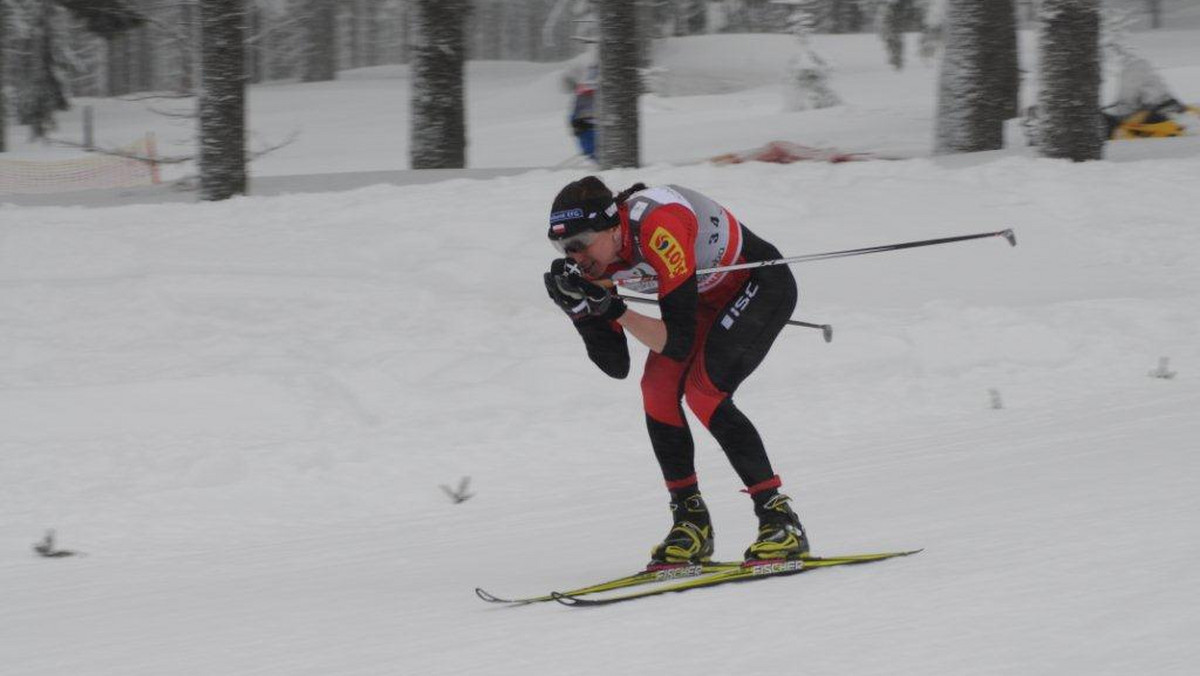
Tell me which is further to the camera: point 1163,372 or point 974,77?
point 974,77

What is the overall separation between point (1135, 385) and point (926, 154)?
7030mm

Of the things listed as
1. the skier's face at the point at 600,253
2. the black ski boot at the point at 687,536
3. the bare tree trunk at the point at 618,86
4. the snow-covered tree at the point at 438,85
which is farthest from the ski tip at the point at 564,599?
the snow-covered tree at the point at 438,85

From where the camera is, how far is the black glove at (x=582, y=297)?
15.3 ft

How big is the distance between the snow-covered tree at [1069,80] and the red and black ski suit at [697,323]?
28.2ft

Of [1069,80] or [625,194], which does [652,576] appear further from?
[1069,80]

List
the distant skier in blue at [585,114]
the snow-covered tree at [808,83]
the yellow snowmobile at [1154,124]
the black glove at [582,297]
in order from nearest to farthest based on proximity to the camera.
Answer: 1. the black glove at [582,297]
2. the yellow snowmobile at [1154,124]
3. the distant skier in blue at [585,114]
4. the snow-covered tree at [808,83]

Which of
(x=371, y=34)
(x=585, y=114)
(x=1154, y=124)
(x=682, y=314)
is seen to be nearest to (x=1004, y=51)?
(x=1154, y=124)

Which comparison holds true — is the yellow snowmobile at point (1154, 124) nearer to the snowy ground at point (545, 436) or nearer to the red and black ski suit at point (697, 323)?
the snowy ground at point (545, 436)

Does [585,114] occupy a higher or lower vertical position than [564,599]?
higher

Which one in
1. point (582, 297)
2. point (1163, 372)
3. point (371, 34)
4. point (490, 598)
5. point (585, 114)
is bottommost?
point (1163, 372)

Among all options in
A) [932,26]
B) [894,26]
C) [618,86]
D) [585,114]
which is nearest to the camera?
[618,86]

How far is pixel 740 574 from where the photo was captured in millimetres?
4988

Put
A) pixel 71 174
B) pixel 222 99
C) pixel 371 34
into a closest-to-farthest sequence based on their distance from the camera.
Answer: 1. pixel 222 99
2. pixel 71 174
3. pixel 371 34

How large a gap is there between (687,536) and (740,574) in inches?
11.2
